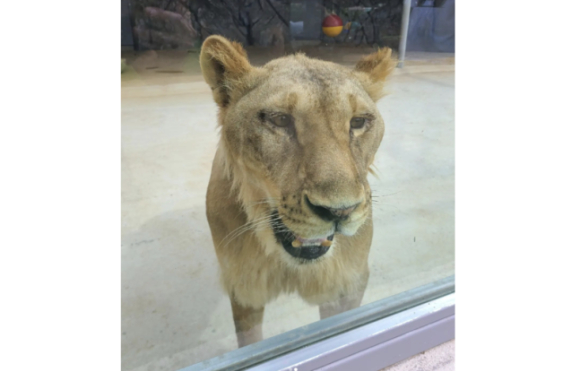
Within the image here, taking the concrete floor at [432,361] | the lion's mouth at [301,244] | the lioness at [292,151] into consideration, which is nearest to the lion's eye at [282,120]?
the lioness at [292,151]

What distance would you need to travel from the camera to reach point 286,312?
4.25 feet

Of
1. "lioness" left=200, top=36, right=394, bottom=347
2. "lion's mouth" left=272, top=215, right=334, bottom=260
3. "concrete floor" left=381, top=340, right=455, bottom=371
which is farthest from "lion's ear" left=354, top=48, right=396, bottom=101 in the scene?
"concrete floor" left=381, top=340, right=455, bottom=371

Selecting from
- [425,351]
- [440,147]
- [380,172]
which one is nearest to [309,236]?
[380,172]

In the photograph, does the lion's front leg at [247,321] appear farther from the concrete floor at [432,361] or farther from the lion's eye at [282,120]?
the lion's eye at [282,120]

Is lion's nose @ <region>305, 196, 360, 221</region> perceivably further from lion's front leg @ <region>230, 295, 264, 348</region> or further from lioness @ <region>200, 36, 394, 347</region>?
lion's front leg @ <region>230, 295, 264, 348</region>

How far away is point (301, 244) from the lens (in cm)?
100

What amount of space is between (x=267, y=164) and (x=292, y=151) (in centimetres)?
7

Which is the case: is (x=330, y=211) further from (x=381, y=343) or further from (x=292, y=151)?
(x=381, y=343)

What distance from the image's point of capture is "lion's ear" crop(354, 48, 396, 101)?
104 centimetres

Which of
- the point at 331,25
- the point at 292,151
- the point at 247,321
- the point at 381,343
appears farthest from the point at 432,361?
the point at 331,25

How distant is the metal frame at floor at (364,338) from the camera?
1153 millimetres

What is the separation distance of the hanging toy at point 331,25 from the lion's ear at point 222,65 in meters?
0.22

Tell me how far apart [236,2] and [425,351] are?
120 cm
